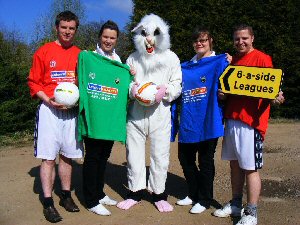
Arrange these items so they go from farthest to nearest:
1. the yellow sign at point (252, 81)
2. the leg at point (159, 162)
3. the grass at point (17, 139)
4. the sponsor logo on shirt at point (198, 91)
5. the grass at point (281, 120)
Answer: the grass at point (281, 120) < the grass at point (17, 139) < the leg at point (159, 162) < the sponsor logo on shirt at point (198, 91) < the yellow sign at point (252, 81)

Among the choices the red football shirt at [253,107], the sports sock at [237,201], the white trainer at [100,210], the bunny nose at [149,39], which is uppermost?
the bunny nose at [149,39]

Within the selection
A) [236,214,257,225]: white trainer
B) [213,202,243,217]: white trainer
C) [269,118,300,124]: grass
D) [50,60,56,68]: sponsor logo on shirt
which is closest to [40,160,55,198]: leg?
[50,60,56,68]: sponsor logo on shirt

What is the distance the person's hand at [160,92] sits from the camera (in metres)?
4.55

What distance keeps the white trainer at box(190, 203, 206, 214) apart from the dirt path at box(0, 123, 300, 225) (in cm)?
5

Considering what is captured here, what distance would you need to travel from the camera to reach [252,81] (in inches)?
164

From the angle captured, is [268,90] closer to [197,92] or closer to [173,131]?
[197,92]

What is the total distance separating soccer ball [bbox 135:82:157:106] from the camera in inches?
177

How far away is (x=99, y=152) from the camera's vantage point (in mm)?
4750

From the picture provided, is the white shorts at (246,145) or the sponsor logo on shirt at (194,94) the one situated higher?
the sponsor logo on shirt at (194,94)

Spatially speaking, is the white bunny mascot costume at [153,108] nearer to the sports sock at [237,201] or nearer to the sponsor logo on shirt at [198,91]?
the sponsor logo on shirt at [198,91]

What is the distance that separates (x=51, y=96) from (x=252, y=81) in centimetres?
218

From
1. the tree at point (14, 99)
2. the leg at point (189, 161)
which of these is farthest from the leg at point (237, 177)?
the tree at point (14, 99)

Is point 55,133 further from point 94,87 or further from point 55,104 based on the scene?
point 94,87

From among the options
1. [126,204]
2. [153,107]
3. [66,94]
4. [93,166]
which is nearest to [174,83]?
[153,107]
